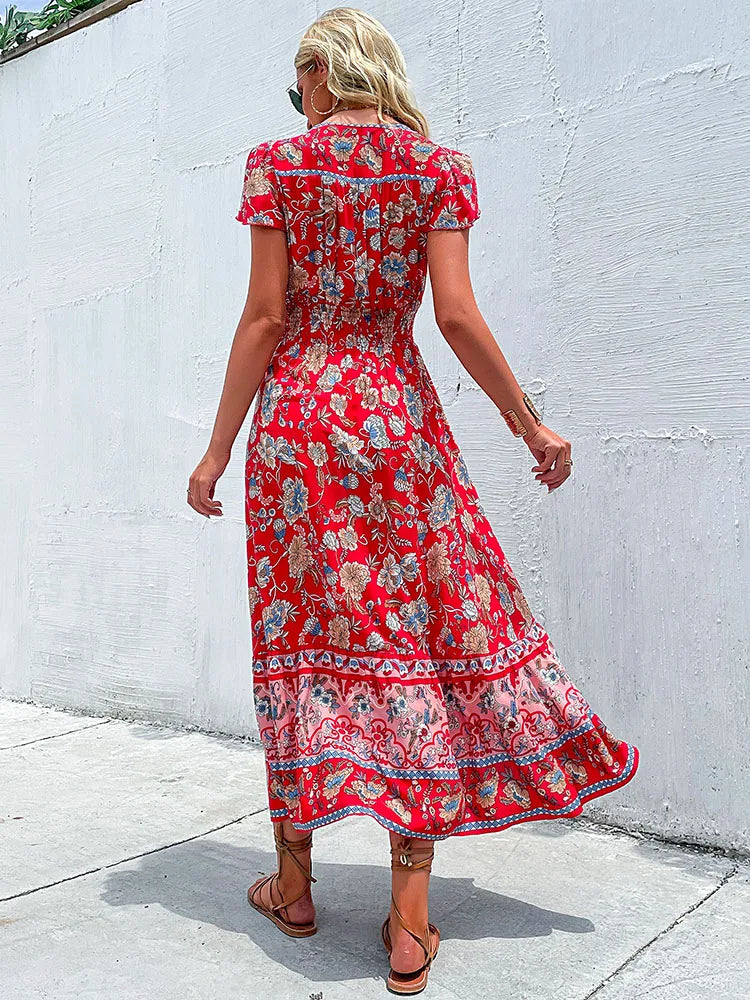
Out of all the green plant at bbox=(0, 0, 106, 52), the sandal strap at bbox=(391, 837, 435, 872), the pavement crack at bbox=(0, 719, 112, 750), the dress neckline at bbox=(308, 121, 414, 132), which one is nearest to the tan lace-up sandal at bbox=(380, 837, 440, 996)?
the sandal strap at bbox=(391, 837, 435, 872)

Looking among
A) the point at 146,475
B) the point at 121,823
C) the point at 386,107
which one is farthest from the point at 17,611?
the point at 386,107

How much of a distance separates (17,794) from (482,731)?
1.87 m

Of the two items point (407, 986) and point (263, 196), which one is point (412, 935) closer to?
point (407, 986)

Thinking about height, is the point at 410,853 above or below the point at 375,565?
below

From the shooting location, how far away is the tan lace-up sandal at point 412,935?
6.96 ft

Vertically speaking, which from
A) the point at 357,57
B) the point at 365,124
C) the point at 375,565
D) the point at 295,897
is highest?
the point at 357,57

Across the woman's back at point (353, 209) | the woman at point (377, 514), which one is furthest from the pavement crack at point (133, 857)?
the woman's back at point (353, 209)

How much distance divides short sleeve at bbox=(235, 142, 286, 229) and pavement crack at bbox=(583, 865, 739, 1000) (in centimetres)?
156

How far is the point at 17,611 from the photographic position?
4.99 metres

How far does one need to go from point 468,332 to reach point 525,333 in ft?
3.13

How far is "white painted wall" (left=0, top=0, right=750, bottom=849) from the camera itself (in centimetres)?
274

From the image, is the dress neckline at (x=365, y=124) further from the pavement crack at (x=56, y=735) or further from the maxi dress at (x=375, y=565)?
the pavement crack at (x=56, y=735)

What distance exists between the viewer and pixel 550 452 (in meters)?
2.23

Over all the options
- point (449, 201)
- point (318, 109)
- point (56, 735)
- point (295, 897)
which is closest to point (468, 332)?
point (449, 201)
